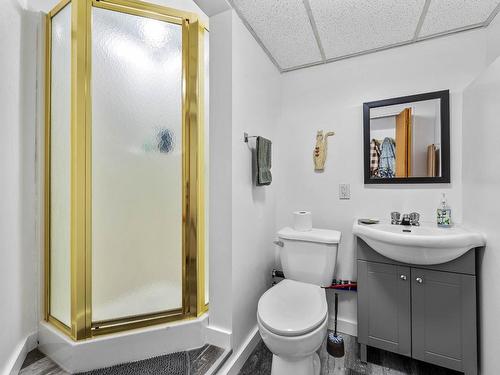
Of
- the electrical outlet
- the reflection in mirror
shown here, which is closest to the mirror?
the reflection in mirror

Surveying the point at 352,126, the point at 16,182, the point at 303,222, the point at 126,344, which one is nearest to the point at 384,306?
the point at 303,222

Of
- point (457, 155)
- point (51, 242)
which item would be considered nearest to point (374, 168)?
point (457, 155)

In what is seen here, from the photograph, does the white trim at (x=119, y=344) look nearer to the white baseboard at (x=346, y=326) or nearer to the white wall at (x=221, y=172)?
the white wall at (x=221, y=172)

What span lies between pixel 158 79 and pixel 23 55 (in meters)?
0.76

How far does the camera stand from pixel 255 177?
67.4 inches

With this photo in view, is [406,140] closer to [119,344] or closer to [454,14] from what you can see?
[454,14]

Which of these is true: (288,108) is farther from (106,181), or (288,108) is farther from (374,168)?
(106,181)

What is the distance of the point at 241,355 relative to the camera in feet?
4.95

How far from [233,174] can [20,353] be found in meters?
1.51

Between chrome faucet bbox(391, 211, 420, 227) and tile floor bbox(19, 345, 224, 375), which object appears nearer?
tile floor bbox(19, 345, 224, 375)

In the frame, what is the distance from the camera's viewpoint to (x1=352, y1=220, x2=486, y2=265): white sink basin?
1266 mm

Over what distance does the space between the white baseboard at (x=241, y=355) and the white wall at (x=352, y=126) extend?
0.75 metres

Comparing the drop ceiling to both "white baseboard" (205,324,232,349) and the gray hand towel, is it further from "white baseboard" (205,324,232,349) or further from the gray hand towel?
"white baseboard" (205,324,232,349)

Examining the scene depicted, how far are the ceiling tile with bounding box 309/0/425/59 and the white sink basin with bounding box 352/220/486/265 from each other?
130cm
